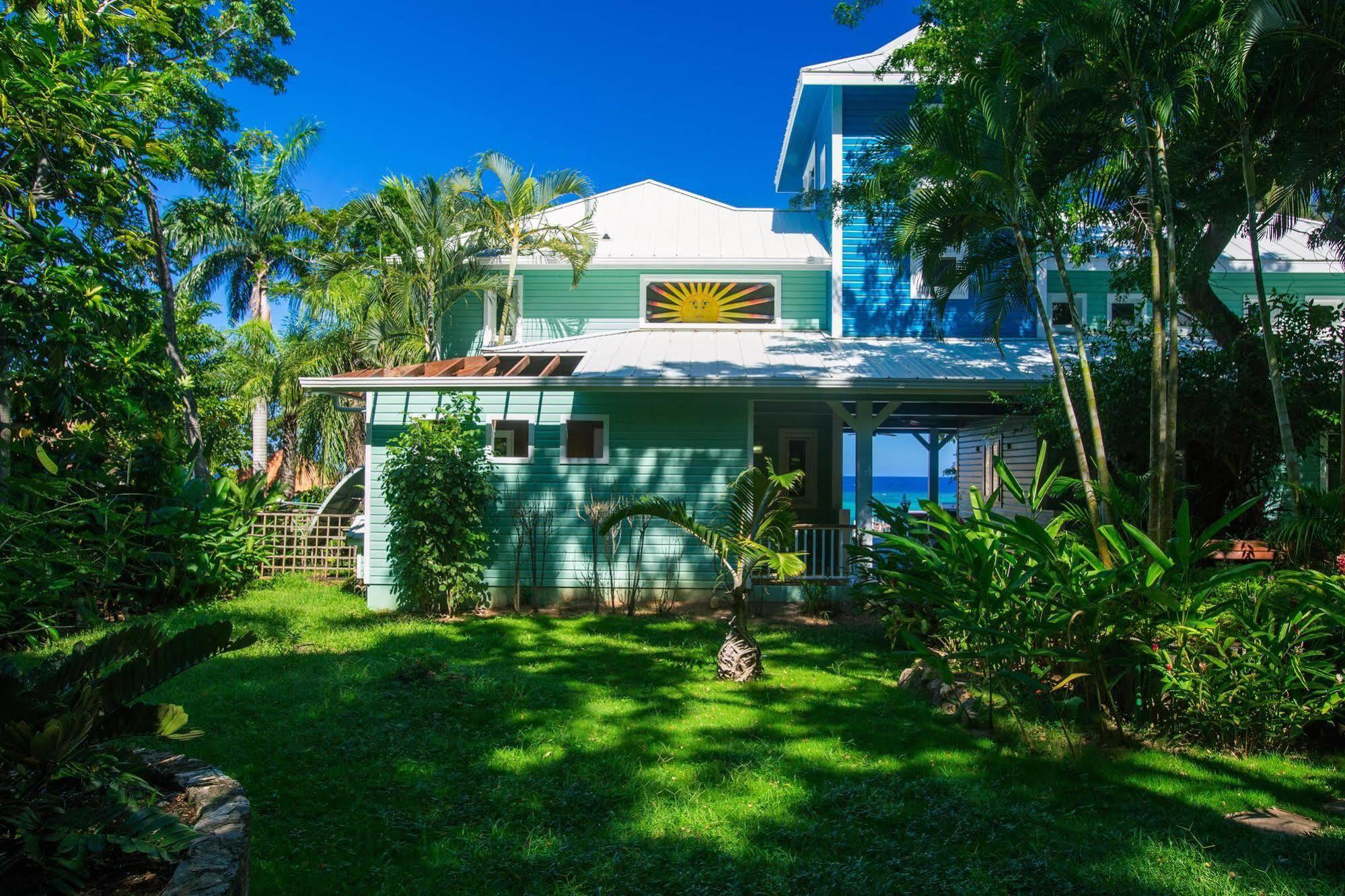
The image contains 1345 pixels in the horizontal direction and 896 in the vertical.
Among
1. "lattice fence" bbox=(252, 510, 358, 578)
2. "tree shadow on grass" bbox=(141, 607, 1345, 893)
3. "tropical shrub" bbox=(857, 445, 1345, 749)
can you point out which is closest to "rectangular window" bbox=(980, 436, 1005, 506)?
"tree shadow on grass" bbox=(141, 607, 1345, 893)

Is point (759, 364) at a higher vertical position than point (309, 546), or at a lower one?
higher

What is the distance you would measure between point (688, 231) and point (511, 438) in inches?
261

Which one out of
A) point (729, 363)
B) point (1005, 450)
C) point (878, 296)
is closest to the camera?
point (729, 363)

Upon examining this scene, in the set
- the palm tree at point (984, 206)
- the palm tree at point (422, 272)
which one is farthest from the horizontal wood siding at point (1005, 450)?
the palm tree at point (422, 272)

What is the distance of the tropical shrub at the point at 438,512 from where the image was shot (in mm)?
10156

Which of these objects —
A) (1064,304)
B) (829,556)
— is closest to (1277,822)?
(829,556)

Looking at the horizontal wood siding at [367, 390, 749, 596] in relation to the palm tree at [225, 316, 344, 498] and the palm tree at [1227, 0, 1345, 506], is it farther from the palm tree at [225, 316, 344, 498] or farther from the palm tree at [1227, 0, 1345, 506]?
the palm tree at [225, 316, 344, 498]

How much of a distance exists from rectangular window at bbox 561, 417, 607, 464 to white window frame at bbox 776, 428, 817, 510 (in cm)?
589

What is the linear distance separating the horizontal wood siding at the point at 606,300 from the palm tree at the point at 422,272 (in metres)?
0.90

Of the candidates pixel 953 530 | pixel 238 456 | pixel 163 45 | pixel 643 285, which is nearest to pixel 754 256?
pixel 643 285

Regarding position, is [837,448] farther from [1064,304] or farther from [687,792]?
[687,792]

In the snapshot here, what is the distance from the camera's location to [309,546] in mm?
13602

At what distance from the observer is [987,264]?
8.51 metres

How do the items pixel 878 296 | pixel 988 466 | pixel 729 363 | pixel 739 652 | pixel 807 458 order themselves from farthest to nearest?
pixel 807 458, pixel 988 466, pixel 878 296, pixel 729 363, pixel 739 652
